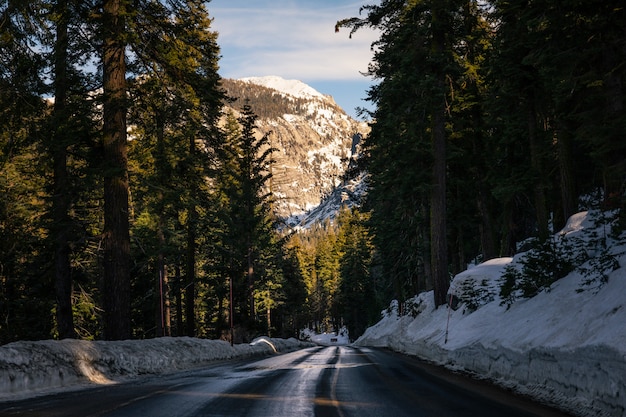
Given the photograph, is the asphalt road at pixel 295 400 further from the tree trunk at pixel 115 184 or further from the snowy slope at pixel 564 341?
the tree trunk at pixel 115 184

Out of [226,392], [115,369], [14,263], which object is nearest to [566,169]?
[226,392]

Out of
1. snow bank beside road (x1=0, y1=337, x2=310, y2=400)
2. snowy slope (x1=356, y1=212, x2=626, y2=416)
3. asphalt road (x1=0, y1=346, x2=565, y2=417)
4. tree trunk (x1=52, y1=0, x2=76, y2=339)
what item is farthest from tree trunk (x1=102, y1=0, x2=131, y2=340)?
snowy slope (x1=356, y1=212, x2=626, y2=416)

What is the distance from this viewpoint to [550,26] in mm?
11914

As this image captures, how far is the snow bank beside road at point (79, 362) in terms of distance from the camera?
29.7ft

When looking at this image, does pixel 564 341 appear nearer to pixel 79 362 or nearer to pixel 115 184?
pixel 79 362

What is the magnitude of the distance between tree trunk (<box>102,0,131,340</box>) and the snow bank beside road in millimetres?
1004

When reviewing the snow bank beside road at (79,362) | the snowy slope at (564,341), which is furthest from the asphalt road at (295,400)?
the snow bank beside road at (79,362)

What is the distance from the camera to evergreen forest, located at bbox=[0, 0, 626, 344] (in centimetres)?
1309

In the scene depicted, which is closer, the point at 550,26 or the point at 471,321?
the point at 550,26

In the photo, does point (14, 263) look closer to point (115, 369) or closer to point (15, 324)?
point (15, 324)

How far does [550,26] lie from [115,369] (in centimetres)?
1347

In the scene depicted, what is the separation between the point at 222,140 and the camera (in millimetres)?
29703

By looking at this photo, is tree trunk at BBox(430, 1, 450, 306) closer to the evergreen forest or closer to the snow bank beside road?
the evergreen forest

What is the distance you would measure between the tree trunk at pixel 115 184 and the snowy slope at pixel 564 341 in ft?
30.9
